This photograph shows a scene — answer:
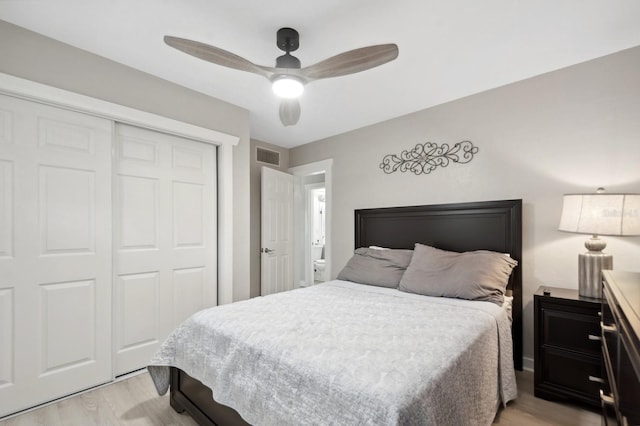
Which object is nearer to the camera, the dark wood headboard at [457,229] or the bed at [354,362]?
the bed at [354,362]

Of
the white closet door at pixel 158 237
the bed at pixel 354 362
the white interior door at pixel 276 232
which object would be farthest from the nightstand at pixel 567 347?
the white interior door at pixel 276 232

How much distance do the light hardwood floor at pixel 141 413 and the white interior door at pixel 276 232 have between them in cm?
195

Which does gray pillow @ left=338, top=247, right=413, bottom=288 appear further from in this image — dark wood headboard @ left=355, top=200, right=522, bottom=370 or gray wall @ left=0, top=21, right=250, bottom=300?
gray wall @ left=0, top=21, right=250, bottom=300

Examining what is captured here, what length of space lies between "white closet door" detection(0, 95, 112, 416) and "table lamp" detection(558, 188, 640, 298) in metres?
3.40

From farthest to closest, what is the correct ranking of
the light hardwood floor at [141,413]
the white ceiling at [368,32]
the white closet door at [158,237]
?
the white closet door at [158,237], the light hardwood floor at [141,413], the white ceiling at [368,32]

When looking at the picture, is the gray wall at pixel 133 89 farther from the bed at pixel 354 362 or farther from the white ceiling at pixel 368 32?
the bed at pixel 354 362

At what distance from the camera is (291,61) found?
183 centimetres

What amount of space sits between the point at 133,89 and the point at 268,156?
213 centimetres

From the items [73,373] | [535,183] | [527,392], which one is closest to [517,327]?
[527,392]

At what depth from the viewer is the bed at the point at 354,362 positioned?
1068 millimetres

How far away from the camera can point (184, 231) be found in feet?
9.20

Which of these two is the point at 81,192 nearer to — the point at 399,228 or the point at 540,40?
the point at 399,228

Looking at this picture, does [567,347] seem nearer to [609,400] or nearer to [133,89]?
[609,400]

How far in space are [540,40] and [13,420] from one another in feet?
A: 13.8
